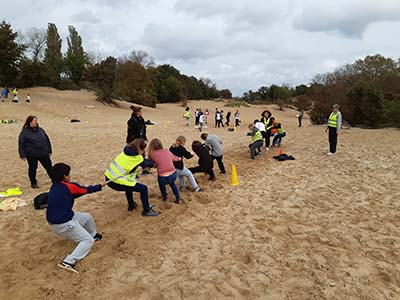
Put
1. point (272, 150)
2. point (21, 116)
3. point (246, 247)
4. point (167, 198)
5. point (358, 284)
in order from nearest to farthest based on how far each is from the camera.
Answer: point (358, 284), point (246, 247), point (167, 198), point (272, 150), point (21, 116)

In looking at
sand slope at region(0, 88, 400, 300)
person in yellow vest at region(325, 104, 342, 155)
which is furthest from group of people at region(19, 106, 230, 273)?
person in yellow vest at region(325, 104, 342, 155)

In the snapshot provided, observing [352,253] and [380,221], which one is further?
[380,221]

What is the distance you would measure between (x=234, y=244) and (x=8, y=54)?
3826 cm

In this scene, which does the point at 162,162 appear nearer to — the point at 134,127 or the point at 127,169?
the point at 127,169

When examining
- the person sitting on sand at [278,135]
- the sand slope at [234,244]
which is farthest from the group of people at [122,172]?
the person sitting on sand at [278,135]

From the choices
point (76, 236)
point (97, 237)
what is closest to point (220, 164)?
point (97, 237)

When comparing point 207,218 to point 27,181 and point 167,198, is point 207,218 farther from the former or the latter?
point 27,181

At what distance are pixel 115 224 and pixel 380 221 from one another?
181 inches

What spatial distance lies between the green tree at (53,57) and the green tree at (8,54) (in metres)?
7.92

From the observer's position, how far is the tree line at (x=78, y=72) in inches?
1419

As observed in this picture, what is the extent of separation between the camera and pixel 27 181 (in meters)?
8.68

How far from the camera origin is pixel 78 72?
51.3m

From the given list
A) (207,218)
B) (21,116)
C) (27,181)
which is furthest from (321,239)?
(21,116)

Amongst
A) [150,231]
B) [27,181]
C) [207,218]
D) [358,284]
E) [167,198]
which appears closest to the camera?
[358,284]
